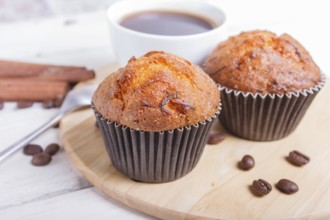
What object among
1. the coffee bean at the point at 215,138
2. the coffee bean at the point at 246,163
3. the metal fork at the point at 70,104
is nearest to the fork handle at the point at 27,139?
the metal fork at the point at 70,104

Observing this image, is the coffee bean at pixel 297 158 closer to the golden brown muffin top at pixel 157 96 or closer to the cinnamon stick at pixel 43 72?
the golden brown muffin top at pixel 157 96

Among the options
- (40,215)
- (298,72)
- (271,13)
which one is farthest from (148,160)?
(271,13)

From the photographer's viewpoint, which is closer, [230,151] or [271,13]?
[230,151]

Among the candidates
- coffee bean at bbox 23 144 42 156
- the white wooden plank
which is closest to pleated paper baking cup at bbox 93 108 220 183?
the white wooden plank

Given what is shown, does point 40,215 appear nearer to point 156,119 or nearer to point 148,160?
point 148,160

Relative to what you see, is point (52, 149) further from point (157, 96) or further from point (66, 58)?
point (66, 58)

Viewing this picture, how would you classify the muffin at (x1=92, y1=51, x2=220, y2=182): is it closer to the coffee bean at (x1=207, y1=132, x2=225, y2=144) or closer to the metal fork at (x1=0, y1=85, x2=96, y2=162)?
the coffee bean at (x1=207, y1=132, x2=225, y2=144)

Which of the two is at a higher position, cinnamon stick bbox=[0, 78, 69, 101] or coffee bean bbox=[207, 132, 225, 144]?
coffee bean bbox=[207, 132, 225, 144]
